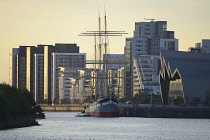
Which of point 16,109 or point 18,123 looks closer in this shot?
point 18,123

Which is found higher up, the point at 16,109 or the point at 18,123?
the point at 16,109

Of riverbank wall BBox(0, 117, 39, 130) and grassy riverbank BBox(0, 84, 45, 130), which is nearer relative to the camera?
riverbank wall BBox(0, 117, 39, 130)

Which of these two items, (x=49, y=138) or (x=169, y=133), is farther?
(x=169, y=133)

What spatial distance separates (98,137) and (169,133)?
52.2ft

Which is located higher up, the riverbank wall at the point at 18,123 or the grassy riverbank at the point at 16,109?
the grassy riverbank at the point at 16,109

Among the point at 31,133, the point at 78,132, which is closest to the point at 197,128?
the point at 78,132

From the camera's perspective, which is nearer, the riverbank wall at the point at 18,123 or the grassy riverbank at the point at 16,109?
the riverbank wall at the point at 18,123

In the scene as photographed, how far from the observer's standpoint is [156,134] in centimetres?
13312

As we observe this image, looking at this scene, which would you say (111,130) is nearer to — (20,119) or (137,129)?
(137,129)

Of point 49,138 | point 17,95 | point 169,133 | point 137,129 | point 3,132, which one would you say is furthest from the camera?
point 17,95

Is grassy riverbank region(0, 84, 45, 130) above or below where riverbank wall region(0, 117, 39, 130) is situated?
above

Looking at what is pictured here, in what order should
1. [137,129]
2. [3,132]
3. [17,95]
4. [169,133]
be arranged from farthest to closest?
[17,95] < [137,129] < [169,133] < [3,132]

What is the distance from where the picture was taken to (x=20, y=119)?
148m

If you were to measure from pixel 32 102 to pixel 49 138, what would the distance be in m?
44.6
